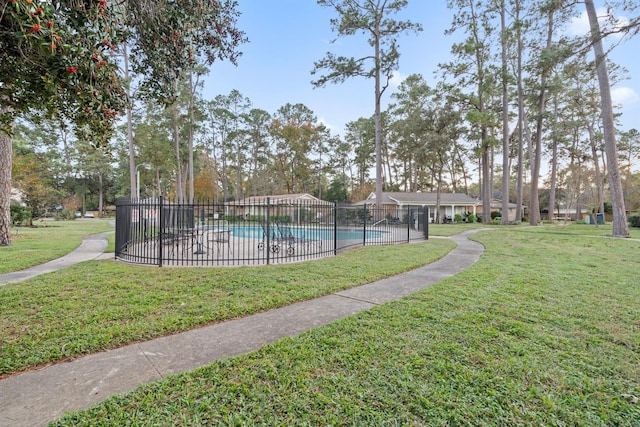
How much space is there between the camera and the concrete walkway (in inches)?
80.4

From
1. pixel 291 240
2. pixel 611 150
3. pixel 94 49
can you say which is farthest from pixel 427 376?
pixel 611 150

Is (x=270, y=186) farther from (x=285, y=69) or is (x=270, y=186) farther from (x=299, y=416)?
(x=299, y=416)

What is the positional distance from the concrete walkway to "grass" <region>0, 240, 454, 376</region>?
0.22 metres

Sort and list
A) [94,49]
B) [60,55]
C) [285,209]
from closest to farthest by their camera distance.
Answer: [60,55], [94,49], [285,209]

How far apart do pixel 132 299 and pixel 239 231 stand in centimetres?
569

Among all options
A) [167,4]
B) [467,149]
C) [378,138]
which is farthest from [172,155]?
[467,149]

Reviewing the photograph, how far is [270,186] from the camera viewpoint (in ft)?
163

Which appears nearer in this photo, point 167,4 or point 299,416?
point 299,416

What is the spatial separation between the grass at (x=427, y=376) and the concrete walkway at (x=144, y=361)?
205 millimetres

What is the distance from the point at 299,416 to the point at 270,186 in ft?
161

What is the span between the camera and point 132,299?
4277mm

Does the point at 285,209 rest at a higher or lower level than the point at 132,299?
higher

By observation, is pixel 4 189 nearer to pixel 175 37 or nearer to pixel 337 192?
pixel 175 37

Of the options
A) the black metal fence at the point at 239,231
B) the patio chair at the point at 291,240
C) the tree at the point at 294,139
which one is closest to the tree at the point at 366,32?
the black metal fence at the point at 239,231
